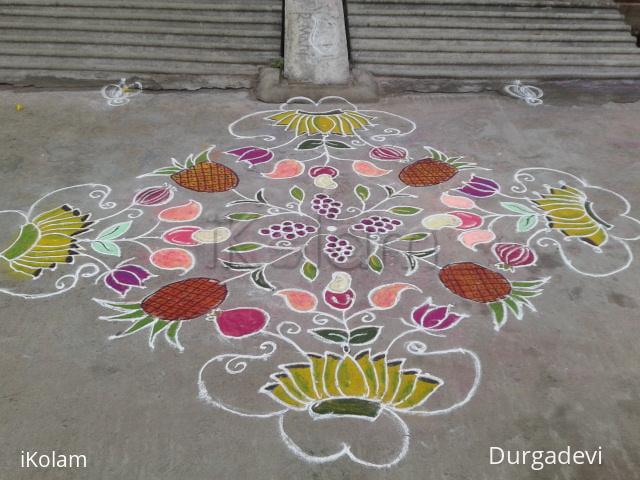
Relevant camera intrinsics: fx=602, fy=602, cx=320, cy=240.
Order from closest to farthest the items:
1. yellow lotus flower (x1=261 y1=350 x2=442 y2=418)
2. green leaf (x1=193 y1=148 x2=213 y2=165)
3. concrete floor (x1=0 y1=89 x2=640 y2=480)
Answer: concrete floor (x1=0 y1=89 x2=640 y2=480) → yellow lotus flower (x1=261 y1=350 x2=442 y2=418) → green leaf (x1=193 y1=148 x2=213 y2=165)

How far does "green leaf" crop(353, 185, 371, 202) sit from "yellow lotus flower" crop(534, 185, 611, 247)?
36.7 inches

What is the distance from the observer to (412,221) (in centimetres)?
317

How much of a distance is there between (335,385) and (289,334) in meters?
0.33

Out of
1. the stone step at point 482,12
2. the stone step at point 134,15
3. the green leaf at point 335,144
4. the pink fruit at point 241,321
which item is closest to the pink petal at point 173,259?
the pink fruit at point 241,321

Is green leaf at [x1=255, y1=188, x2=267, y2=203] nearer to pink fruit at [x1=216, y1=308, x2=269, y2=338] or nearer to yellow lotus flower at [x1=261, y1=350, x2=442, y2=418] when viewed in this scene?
pink fruit at [x1=216, y1=308, x2=269, y2=338]

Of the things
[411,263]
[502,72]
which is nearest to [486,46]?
[502,72]

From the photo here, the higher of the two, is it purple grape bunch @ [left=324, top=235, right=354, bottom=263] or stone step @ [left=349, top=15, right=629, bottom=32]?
stone step @ [left=349, top=15, right=629, bottom=32]

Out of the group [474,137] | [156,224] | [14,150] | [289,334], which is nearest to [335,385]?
[289,334]

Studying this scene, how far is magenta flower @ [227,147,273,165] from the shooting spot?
3.66 m

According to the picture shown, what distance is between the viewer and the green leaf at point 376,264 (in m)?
2.86

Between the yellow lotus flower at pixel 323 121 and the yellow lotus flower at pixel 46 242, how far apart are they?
4.97ft

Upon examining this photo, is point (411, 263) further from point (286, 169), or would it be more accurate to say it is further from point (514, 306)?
point (286, 169)

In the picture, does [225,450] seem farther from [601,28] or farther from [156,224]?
[601,28]

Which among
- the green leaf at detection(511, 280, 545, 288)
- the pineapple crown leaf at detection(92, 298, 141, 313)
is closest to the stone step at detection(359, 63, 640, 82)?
the green leaf at detection(511, 280, 545, 288)
